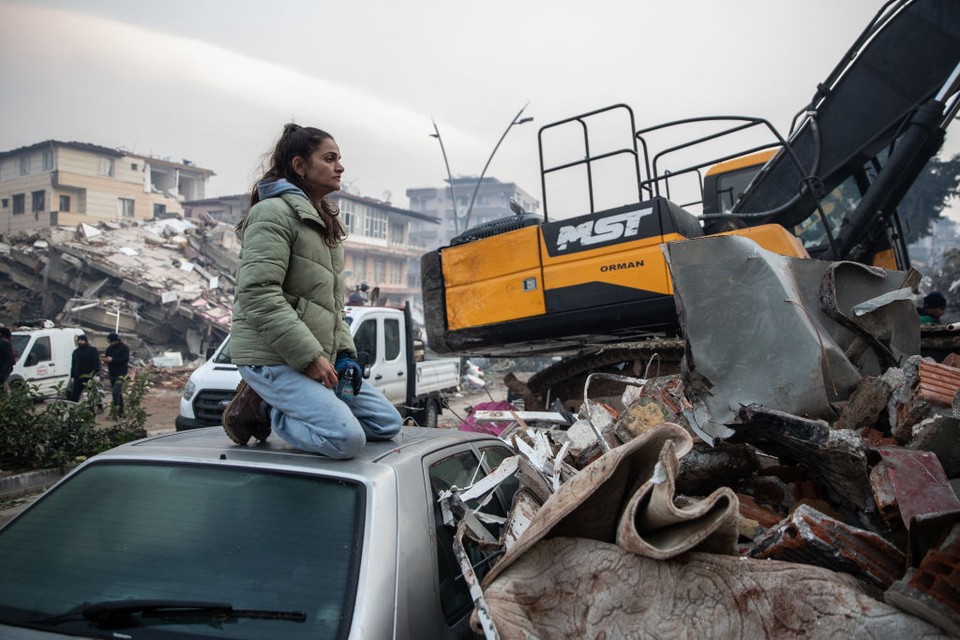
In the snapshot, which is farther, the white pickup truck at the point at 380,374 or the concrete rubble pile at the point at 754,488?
the white pickup truck at the point at 380,374

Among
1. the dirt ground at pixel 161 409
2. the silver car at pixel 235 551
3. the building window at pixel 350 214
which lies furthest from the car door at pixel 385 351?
the building window at pixel 350 214

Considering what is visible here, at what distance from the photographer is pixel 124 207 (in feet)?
153

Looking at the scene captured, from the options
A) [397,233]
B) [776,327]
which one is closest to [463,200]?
[397,233]

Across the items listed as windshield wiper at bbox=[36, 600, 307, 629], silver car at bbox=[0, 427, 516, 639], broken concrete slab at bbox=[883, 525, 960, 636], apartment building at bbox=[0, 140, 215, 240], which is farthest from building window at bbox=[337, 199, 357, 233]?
broken concrete slab at bbox=[883, 525, 960, 636]

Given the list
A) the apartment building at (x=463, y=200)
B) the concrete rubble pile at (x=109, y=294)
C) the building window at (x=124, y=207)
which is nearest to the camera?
the concrete rubble pile at (x=109, y=294)

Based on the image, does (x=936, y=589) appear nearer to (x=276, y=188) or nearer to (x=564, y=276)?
(x=276, y=188)

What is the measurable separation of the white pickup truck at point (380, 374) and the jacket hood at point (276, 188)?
147 inches

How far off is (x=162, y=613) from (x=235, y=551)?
9.6 inches

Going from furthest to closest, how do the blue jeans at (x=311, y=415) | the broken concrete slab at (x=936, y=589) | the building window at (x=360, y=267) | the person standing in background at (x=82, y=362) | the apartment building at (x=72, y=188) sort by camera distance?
1. the building window at (x=360, y=267)
2. the apartment building at (x=72, y=188)
3. the person standing in background at (x=82, y=362)
4. the blue jeans at (x=311, y=415)
5. the broken concrete slab at (x=936, y=589)

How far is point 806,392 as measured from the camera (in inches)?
121

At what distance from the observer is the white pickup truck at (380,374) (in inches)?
314

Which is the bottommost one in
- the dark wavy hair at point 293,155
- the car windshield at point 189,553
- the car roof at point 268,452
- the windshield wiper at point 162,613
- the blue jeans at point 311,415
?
the windshield wiper at point 162,613

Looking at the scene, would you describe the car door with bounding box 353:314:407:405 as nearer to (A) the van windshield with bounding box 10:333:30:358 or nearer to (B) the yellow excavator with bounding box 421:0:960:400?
(B) the yellow excavator with bounding box 421:0:960:400

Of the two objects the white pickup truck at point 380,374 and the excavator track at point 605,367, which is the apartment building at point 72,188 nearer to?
the white pickup truck at point 380,374
